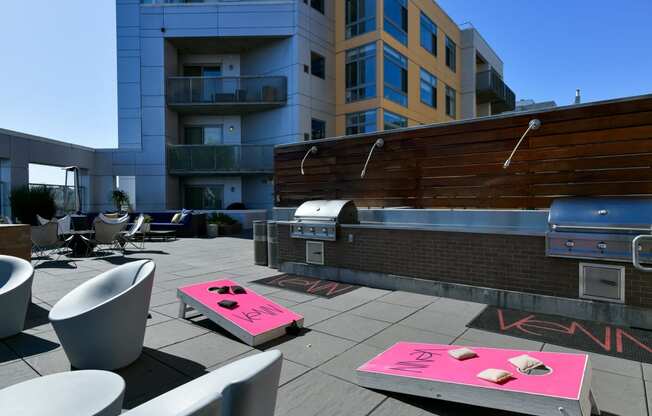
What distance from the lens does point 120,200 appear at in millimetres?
20953

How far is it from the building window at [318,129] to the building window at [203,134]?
18.5 feet

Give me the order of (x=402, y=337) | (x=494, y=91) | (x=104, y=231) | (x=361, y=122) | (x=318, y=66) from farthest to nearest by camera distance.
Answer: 1. (x=494, y=91)
2. (x=318, y=66)
3. (x=361, y=122)
4. (x=104, y=231)
5. (x=402, y=337)

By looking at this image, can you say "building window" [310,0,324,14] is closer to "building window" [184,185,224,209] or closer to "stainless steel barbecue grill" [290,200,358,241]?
"building window" [184,185,224,209]

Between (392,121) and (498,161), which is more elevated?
(392,121)

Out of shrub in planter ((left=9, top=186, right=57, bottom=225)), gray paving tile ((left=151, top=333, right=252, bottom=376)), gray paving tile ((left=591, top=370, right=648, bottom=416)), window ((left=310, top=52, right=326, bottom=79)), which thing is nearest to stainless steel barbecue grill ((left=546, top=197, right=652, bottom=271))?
gray paving tile ((left=591, top=370, right=648, bottom=416))

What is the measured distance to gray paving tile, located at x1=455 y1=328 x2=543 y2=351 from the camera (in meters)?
4.14

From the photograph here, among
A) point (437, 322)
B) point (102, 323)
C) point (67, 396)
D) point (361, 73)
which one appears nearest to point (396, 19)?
point (361, 73)

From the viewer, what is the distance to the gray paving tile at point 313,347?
3.88 m

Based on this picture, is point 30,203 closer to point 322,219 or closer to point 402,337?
point 322,219

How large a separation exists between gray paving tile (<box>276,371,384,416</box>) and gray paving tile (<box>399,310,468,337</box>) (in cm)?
173

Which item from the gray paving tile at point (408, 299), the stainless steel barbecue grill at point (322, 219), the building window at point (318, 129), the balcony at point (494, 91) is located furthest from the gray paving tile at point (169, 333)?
the balcony at point (494, 91)

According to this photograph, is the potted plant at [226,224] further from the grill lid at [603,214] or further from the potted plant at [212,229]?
the grill lid at [603,214]

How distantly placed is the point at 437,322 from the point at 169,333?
3.25 m

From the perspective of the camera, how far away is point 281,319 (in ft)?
15.3
